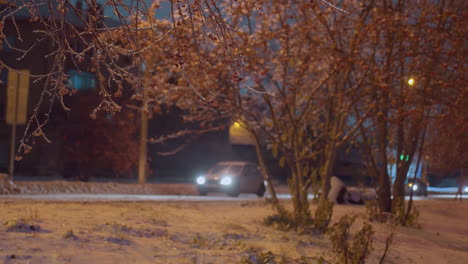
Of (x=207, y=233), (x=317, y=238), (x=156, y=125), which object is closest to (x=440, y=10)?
(x=317, y=238)

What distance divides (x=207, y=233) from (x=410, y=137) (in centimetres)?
577

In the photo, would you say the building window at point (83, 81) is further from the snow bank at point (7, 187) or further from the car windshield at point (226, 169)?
the snow bank at point (7, 187)

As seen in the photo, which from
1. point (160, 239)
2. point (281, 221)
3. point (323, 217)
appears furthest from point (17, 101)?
point (323, 217)

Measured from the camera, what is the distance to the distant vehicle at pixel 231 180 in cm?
2273

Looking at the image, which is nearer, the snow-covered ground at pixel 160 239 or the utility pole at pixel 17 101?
the snow-covered ground at pixel 160 239

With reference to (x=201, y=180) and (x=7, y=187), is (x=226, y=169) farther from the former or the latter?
(x=7, y=187)

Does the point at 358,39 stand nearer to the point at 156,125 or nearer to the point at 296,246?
the point at 296,246

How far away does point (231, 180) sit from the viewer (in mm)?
22734

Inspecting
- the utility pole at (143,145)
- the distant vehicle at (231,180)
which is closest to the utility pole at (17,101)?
the utility pole at (143,145)

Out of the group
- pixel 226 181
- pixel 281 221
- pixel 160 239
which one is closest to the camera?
pixel 160 239

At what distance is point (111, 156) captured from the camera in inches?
968

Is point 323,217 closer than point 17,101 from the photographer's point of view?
Yes

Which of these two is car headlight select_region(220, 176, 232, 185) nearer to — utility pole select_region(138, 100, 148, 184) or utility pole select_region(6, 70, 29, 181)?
utility pole select_region(138, 100, 148, 184)

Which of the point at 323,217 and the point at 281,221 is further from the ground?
the point at 323,217
